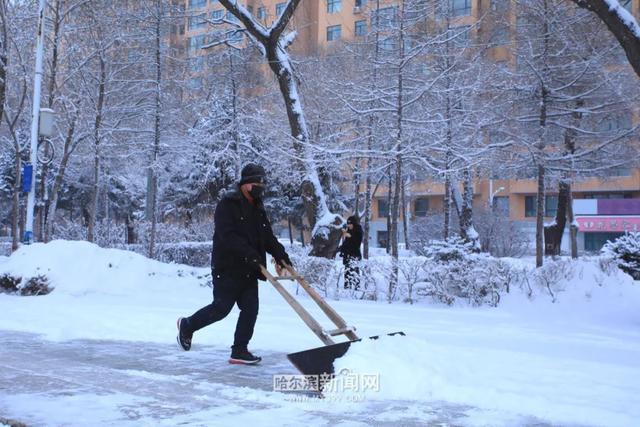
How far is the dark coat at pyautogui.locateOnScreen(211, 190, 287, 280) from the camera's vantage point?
18.6 ft

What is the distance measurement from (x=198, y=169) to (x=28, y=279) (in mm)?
18158

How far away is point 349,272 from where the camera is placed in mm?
11711

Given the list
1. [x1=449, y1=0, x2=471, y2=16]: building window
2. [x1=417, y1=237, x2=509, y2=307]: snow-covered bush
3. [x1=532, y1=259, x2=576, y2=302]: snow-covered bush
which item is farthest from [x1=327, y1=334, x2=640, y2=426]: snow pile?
[x1=449, y1=0, x2=471, y2=16]: building window

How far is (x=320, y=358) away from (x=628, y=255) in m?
9.80

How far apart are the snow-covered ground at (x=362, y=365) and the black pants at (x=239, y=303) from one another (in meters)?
0.34

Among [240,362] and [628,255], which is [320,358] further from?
[628,255]

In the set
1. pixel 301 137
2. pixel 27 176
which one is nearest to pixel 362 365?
pixel 301 137

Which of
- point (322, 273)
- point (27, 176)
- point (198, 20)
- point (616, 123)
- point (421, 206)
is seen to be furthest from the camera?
point (421, 206)

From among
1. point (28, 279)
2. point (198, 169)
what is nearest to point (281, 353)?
point (28, 279)

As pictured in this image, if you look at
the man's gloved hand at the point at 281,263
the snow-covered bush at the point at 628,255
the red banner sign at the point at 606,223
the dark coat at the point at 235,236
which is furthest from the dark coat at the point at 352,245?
the red banner sign at the point at 606,223

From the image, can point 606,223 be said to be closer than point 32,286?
No

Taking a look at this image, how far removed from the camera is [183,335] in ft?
20.3

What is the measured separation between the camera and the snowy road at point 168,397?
161 inches

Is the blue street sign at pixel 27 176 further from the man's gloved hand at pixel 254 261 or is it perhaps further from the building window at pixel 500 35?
the building window at pixel 500 35
